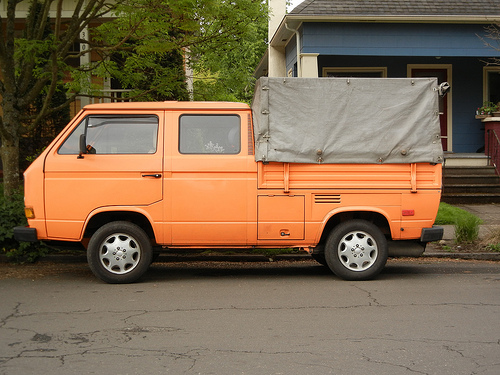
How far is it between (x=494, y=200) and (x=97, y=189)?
1082cm

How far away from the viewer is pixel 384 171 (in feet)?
24.9

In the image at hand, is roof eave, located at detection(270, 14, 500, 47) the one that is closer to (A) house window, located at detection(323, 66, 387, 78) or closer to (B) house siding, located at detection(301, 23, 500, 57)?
(B) house siding, located at detection(301, 23, 500, 57)

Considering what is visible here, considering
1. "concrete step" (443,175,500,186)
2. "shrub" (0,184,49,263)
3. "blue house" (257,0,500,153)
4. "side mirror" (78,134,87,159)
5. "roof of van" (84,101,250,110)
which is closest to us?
"side mirror" (78,134,87,159)

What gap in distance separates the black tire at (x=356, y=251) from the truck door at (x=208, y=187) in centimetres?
115

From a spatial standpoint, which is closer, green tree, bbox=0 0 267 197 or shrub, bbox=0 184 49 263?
shrub, bbox=0 184 49 263

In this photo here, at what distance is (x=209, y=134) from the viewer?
7598mm

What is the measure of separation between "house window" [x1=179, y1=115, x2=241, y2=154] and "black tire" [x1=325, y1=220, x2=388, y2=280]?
166 centimetres

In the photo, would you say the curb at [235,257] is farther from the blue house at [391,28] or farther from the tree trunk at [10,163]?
the blue house at [391,28]

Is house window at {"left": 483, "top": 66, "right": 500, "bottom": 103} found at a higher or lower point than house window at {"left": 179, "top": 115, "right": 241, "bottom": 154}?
higher

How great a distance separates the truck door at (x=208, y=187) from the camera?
24.4 feet

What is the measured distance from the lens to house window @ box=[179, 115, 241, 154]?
7531mm

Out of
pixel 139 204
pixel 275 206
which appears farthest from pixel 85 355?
pixel 275 206

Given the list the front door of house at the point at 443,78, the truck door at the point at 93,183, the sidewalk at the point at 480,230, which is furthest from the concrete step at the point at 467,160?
the truck door at the point at 93,183

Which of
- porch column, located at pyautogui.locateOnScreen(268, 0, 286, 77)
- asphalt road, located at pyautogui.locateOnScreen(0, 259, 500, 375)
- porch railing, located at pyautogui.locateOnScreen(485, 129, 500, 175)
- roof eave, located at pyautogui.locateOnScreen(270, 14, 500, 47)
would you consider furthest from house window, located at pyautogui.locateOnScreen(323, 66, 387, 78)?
asphalt road, located at pyautogui.locateOnScreen(0, 259, 500, 375)
